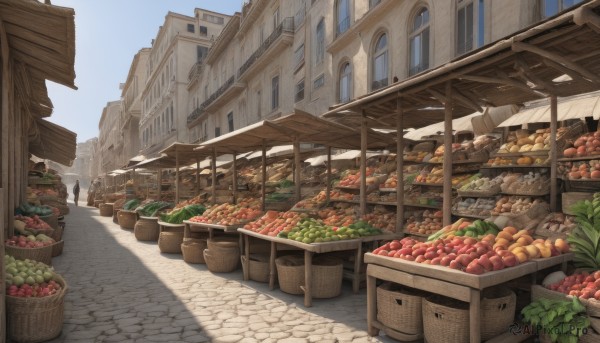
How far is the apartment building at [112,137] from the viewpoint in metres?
77.6

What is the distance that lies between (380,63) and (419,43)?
2.34 metres

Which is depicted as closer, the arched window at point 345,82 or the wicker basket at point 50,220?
the wicker basket at point 50,220

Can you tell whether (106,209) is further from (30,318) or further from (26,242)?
(30,318)

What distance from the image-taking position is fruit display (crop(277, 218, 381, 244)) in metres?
6.50

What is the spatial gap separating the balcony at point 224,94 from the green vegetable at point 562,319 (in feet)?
92.2

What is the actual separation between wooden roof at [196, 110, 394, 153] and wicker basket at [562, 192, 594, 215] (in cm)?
413

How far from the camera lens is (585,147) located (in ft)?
21.7

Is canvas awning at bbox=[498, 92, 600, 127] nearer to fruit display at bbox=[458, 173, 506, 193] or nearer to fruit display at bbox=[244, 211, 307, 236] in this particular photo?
fruit display at bbox=[458, 173, 506, 193]

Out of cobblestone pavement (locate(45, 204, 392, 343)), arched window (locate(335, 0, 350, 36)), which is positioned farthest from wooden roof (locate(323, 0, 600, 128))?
arched window (locate(335, 0, 350, 36))

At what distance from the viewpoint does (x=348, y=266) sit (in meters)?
7.53

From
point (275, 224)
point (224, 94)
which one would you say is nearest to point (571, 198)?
point (275, 224)

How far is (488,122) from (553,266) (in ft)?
18.5

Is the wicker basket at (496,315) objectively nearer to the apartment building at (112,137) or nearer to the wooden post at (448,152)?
the wooden post at (448,152)

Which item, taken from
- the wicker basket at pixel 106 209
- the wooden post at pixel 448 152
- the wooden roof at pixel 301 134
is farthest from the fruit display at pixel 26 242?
the wicker basket at pixel 106 209
